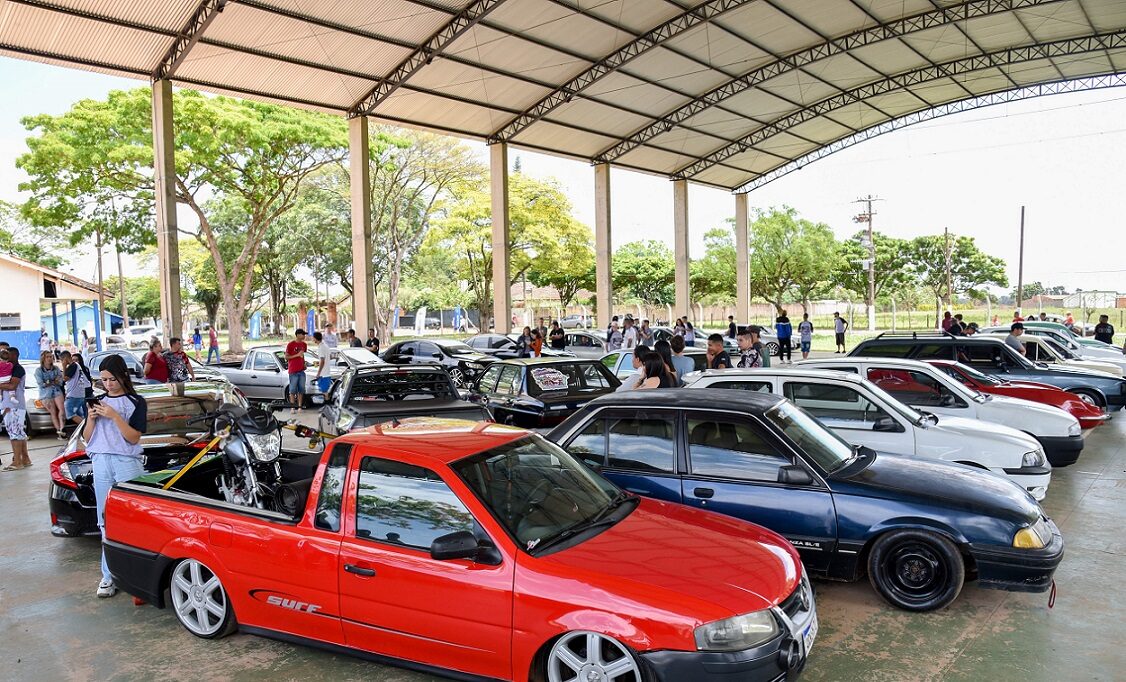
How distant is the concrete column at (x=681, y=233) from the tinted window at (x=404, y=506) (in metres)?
33.8

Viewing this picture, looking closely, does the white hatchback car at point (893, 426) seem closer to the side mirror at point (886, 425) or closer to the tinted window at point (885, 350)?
the side mirror at point (886, 425)

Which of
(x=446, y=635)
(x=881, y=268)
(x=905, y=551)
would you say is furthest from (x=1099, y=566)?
(x=881, y=268)

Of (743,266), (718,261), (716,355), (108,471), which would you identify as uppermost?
(718,261)

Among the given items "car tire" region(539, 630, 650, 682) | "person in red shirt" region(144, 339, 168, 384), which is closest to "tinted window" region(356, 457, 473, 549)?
"car tire" region(539, 630, 650, 682)

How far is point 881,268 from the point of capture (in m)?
58.8

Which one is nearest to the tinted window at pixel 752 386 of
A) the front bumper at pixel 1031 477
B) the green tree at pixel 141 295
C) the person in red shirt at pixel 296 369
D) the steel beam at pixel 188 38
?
the front bumper at pixel 1031 477

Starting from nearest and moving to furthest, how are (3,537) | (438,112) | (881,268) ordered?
(3,537), (438,112), (881,268)

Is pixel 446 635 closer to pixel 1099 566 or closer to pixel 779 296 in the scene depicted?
pixel 1099 566

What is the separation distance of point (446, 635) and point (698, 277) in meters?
50.2

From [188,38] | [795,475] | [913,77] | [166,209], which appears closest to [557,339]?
[166,209]

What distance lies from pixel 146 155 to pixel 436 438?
2801 centimetres

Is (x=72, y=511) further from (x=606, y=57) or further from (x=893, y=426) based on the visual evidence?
(x=606, y=57)

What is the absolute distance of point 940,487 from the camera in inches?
201

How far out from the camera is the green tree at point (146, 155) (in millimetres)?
26812
